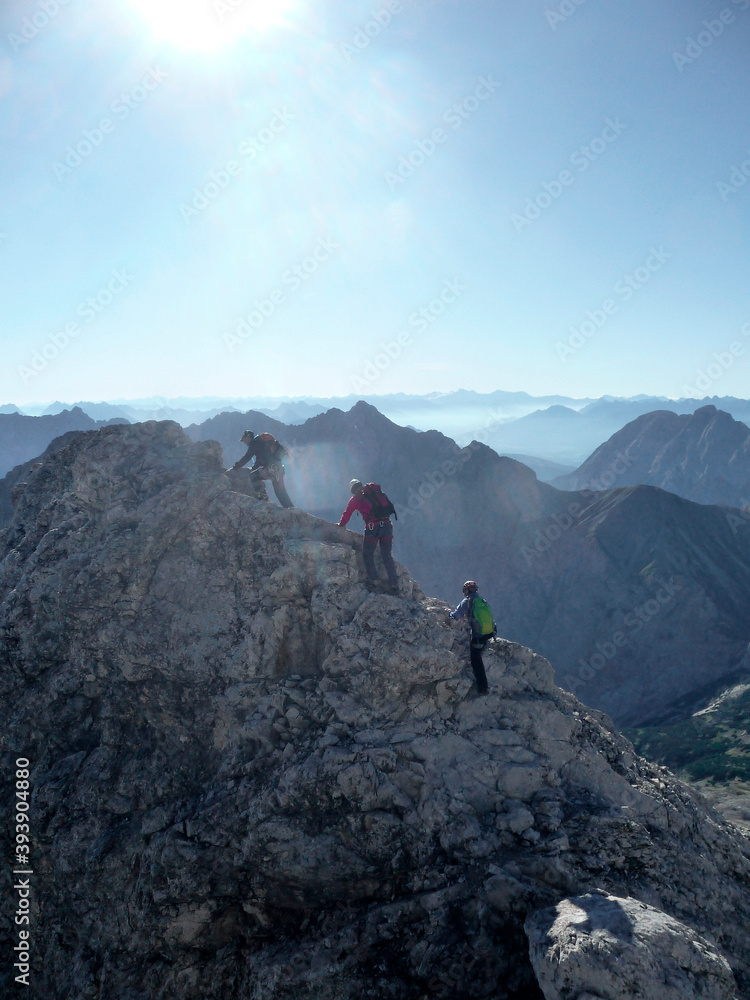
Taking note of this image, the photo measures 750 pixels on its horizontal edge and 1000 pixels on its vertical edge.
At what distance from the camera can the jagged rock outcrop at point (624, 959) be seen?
7.04 meters

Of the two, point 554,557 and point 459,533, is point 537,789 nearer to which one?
point 554,557

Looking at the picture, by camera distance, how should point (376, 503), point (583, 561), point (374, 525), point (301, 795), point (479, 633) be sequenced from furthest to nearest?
point (583, 561) → point (376, 503) → point (374, 525) → point (479, 633) → point (301, 795)

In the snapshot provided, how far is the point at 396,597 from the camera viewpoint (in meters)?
13.9

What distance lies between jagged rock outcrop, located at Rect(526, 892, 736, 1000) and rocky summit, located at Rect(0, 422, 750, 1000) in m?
0.03

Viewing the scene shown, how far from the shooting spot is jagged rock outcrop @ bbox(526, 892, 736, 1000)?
7.04m

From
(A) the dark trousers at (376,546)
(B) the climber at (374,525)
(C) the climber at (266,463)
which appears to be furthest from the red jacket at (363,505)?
(C) the climber at (266,463)

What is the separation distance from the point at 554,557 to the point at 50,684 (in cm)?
9148

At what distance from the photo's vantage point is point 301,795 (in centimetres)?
1076

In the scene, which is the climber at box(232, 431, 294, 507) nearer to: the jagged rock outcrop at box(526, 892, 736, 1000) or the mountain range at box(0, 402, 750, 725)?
the jagged rock outcrop at box(526, 892, 736, 1000)

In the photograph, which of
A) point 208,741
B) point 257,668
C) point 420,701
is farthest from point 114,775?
point 420,701

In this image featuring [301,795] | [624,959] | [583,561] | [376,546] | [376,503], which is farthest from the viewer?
[583,561]

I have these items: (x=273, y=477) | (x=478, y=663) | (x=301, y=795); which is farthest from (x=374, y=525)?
(x=301, y=795)

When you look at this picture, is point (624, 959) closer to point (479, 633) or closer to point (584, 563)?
point (479, 633)

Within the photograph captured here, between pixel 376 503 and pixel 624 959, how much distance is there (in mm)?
9793
